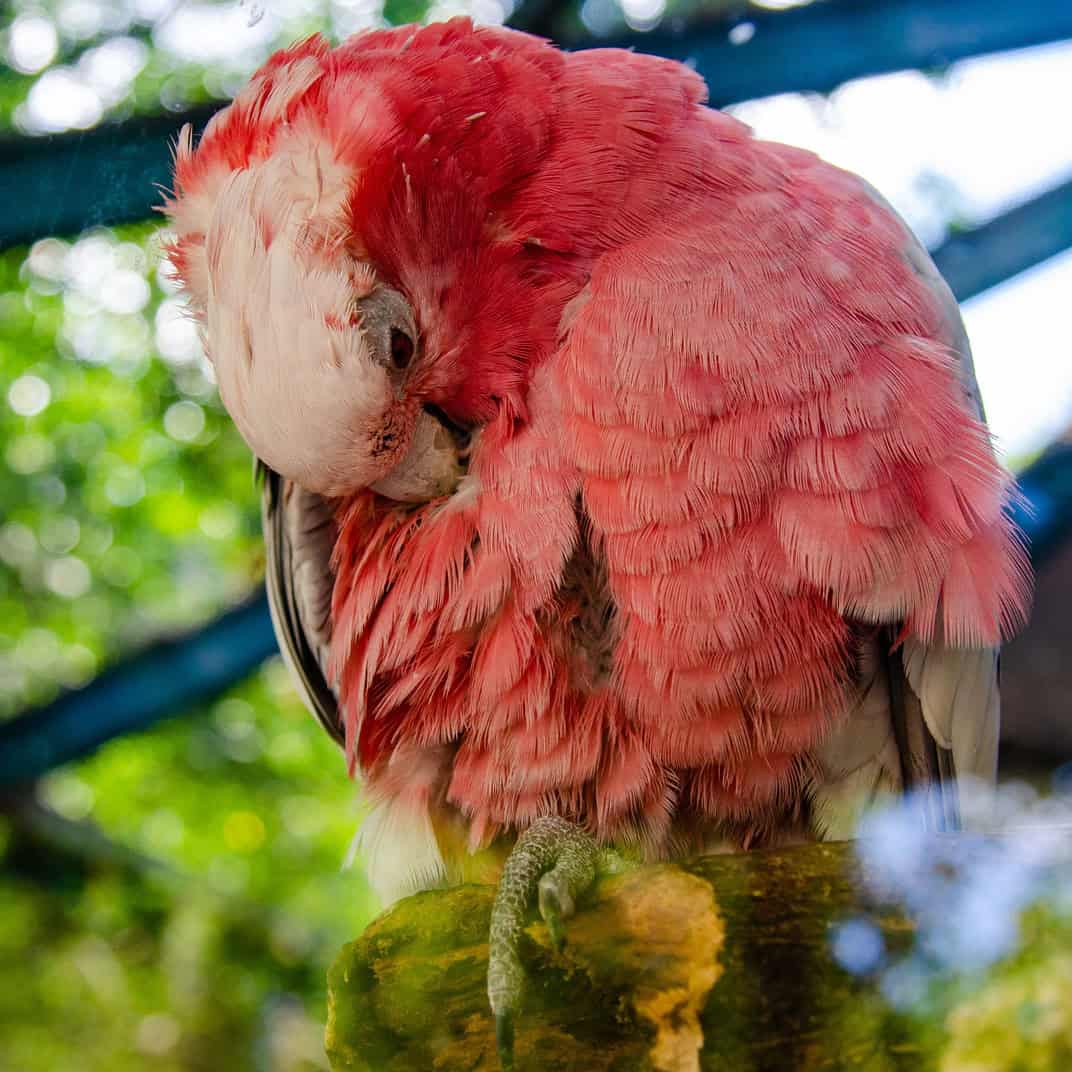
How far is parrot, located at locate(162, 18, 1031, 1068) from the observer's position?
0.80 meters

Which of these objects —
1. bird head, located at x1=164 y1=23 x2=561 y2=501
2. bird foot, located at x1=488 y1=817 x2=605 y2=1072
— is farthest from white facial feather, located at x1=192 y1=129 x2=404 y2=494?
bird foot, located at x1=488 y1=817 x2=605 y2=1072

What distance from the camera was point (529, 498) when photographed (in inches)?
32.8

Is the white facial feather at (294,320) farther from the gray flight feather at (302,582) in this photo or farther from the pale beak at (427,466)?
the gray flight feather at (302,582)

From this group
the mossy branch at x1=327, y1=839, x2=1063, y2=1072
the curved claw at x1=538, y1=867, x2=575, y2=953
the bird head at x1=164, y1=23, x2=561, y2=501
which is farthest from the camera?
the bird head at x1=164, y1=23, x2=561, y2=501

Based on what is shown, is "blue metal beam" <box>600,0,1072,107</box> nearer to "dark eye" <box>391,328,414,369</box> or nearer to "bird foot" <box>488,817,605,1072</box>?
"dark eye" <box>391,328,414,369</box>

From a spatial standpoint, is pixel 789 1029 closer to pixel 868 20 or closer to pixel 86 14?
pixel 868 20

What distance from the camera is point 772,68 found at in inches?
34.4

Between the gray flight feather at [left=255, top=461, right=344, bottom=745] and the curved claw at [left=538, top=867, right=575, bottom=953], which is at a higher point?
the curved claw at [left=538, top=867, right=575, bottom=953]

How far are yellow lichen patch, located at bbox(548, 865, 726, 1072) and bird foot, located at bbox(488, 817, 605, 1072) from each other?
0.12 ft

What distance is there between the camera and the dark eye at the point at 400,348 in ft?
2.68

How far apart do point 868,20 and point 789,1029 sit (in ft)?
2.23

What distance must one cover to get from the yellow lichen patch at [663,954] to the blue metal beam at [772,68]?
59 centimetres

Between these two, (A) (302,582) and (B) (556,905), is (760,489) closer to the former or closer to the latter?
(B) (556,905)

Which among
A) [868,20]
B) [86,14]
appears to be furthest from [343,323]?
[868,20]
